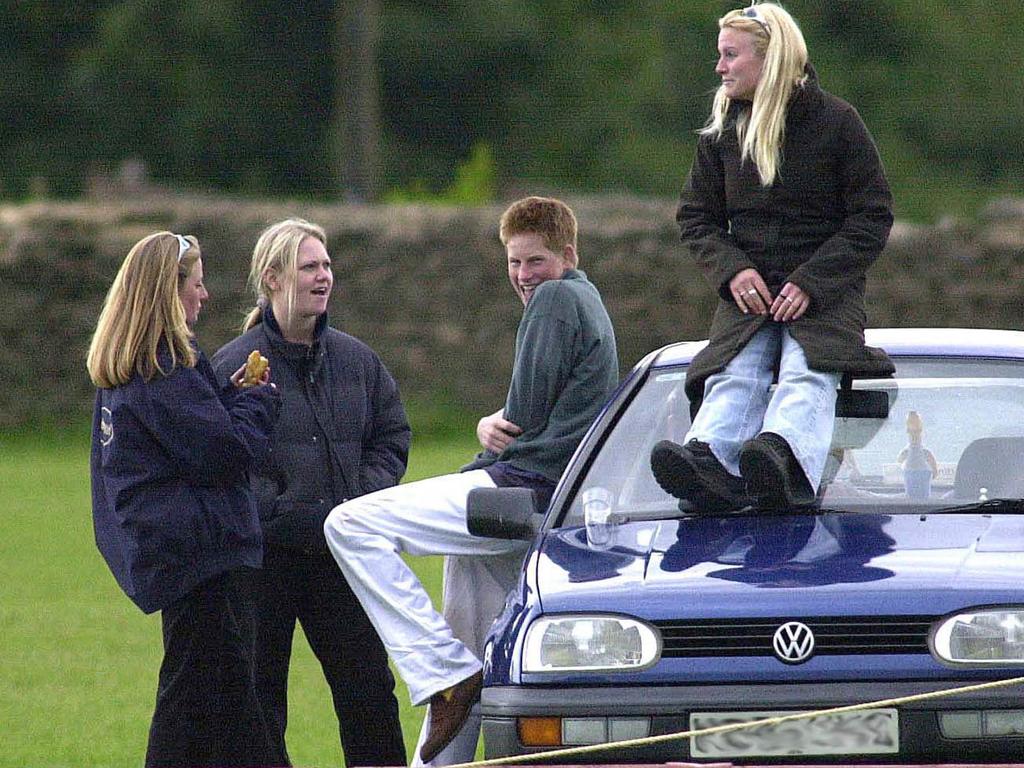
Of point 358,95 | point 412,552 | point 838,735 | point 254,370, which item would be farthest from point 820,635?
point 358,95

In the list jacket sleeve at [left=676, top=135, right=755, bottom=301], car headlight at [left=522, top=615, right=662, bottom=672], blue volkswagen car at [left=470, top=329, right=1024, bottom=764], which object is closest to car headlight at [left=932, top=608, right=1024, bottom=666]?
blue volkswagen car at [left=470, top=329, right=1024, bottom=764]

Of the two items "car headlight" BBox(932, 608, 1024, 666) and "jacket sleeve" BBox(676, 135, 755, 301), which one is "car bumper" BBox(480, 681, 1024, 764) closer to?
"car headlight" BBox(932, 608, 1024, 666)

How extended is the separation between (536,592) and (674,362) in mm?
1495

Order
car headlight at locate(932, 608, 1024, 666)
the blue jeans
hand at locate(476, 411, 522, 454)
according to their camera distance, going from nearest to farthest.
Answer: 1. car headlight at locate(932, 608, 1024, 666)
2. the blue jeans
3. hand at locate(476, 411, 522, 454)

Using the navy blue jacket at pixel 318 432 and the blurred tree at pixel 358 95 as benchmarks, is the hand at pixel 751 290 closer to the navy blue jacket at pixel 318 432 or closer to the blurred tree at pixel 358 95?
the navy blue jacket at pixel 318 432

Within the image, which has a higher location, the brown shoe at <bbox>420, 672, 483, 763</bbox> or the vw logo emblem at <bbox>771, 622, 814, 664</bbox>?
the vw logo emblem at <bbox>771, 622, 814, 664</bbox>

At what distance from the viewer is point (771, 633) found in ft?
17.1

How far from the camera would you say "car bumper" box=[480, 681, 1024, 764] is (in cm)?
505

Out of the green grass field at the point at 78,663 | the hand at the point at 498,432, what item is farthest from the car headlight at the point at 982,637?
the green grass field at the point at 78,663

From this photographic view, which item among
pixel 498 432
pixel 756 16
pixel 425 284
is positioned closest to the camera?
pixel 756 16

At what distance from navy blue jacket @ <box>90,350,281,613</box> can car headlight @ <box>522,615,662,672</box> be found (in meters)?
1.28

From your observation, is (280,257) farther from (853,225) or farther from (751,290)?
(853,225)

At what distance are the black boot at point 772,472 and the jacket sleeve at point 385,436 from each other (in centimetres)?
174

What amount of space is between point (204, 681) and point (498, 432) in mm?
1244
